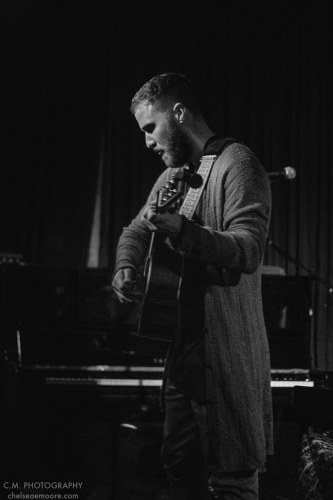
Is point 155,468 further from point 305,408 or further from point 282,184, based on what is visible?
point 282,184

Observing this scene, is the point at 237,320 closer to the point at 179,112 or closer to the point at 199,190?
the point at 199,190

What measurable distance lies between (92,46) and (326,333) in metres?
3.29

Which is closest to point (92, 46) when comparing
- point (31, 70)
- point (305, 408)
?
point (31, 70)

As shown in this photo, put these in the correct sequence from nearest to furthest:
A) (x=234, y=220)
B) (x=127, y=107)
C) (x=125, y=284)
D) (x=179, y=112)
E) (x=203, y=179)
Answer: (x=234, y=220) → (x=203, y=179) → (x=179, y=112) → (x=125, y=284) → (x=127, y=107)

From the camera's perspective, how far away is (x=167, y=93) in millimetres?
2395

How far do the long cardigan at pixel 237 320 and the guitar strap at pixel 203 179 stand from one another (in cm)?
3

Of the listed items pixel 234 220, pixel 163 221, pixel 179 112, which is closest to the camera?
pixel 163 221

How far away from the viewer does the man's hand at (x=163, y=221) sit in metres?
1.76

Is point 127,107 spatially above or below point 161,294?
above

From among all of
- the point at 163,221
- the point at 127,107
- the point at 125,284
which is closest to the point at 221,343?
the point at 163,221

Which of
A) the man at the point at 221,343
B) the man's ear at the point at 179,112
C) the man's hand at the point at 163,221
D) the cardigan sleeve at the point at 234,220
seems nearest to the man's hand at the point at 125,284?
the man at the point at 221,343

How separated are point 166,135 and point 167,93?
0.49 feet

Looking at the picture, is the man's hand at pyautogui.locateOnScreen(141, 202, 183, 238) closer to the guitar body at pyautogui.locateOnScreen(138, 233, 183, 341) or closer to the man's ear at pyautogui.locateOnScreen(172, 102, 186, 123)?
the guitar body at pyautogui.locateOnScreen(138, 233, 183, 341)

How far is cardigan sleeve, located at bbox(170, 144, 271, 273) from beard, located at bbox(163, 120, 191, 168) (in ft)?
0.84
